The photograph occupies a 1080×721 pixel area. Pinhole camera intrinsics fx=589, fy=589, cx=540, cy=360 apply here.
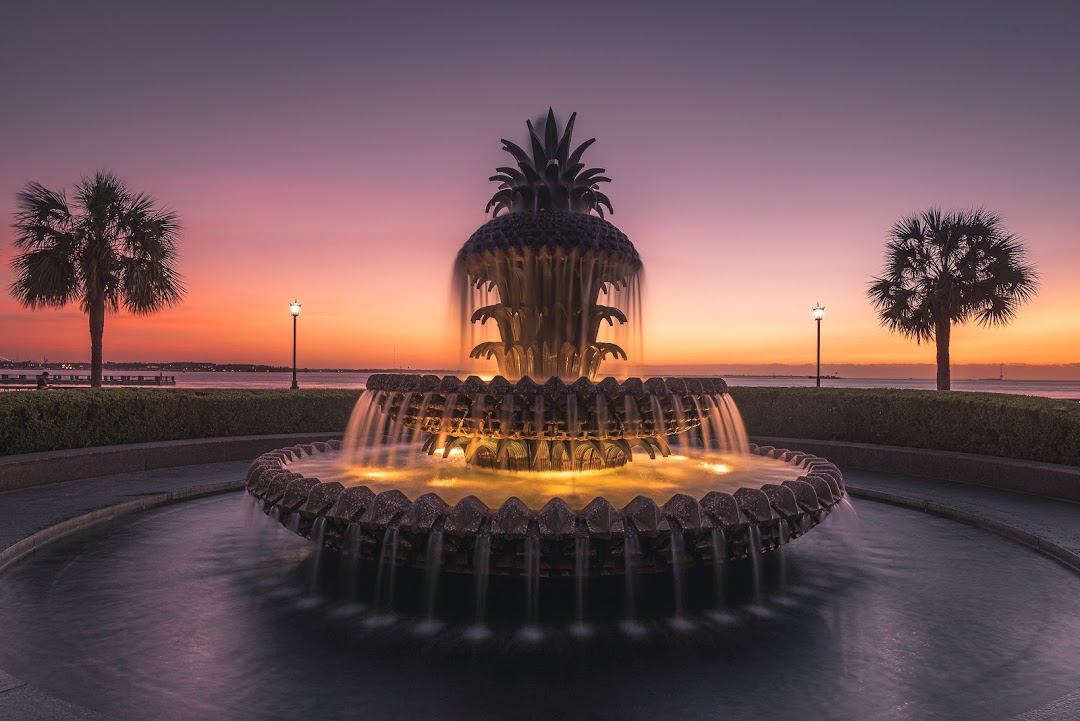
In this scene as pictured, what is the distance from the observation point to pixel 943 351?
922 inches

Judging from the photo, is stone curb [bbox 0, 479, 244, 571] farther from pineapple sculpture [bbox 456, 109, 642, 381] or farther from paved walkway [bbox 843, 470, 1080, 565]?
paved walkway [bbox 843, 470, 1080, 565]

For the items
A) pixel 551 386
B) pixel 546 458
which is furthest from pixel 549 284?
pixel 546 458

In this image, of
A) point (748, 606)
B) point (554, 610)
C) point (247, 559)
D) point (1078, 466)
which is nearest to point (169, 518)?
point (247, 559)

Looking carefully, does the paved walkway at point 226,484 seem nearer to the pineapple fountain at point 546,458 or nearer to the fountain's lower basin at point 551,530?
the fountain's lower basin at point 551,530

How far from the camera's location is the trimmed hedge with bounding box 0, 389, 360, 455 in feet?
37.6

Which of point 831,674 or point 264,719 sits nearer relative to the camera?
point 264,719

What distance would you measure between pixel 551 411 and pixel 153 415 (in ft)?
39.2

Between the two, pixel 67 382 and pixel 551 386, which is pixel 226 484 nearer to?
pixel 551 386

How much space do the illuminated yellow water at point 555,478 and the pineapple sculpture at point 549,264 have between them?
1.46 metres

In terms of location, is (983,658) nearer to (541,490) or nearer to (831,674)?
(831,674)

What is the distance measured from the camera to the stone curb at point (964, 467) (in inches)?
387

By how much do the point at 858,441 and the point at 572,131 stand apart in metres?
11.7

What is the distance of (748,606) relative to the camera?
515 cm

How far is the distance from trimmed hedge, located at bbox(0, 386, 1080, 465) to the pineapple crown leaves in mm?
9888
